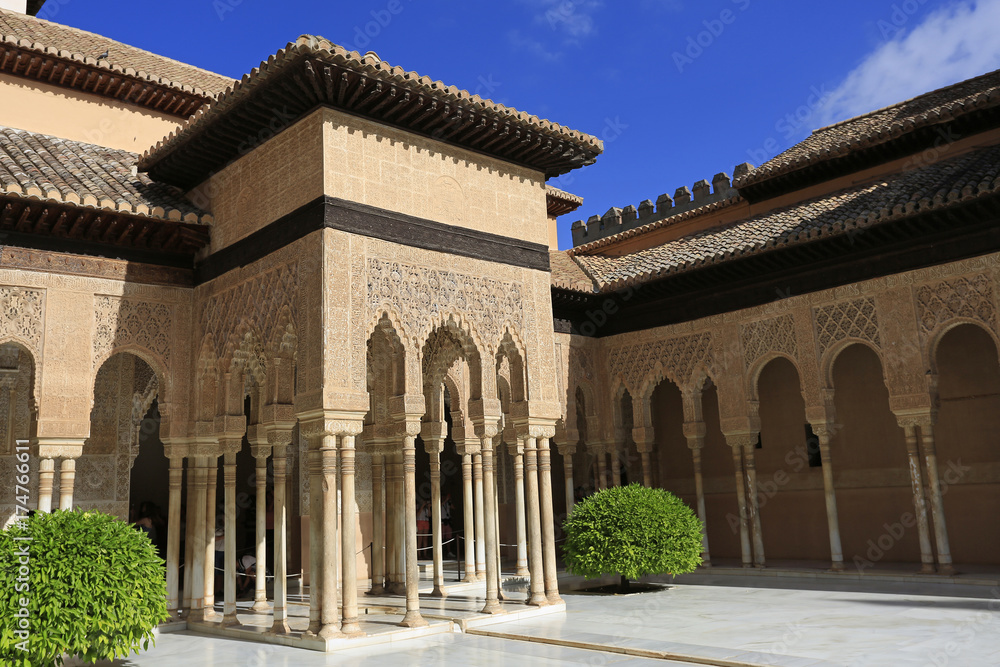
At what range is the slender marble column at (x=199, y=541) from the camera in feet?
30.0

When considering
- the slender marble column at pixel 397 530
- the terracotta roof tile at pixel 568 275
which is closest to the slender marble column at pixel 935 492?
the terracotta roof tile at pixel 568 275

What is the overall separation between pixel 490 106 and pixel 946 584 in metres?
7.87

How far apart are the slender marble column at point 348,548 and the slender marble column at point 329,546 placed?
81mm

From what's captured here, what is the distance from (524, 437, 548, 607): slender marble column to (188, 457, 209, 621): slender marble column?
3625 millimetres

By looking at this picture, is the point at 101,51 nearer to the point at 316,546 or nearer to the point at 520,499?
the point at 316,546

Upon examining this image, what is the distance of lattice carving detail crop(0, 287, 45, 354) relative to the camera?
831 cm

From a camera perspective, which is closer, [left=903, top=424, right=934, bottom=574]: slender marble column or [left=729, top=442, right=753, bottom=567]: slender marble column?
[left=903, top=424, right=934, bottom=574]: slender marble column

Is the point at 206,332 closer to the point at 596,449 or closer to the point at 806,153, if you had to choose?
the point at 596,449

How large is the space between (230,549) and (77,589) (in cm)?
305

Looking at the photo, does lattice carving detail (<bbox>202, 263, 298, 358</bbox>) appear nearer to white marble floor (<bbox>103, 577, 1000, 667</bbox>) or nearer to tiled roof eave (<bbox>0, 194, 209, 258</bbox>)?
tiled roof eave (<bbox>0, 194, 209, 258</bbox>)

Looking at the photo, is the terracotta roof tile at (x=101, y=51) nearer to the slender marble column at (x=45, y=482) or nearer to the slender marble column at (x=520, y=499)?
the slender marble column at (x=45, y=482)

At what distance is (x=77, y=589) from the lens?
19.8ft

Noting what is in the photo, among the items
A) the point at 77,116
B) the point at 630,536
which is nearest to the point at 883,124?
the point at 630,536

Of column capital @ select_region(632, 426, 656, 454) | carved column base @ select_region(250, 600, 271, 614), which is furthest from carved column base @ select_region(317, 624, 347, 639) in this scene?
column capital @ select_region(632, 426, 656, 454)
